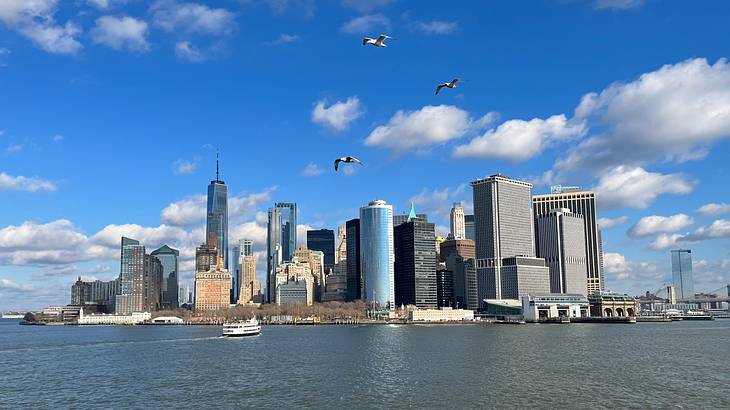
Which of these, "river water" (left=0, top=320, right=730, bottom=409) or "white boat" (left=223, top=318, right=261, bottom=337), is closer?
"river water" (left=0, top=320, right=730, bottom=409)

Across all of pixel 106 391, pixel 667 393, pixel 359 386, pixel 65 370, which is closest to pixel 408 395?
pixel 359 386

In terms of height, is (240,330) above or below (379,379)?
above

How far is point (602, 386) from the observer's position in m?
64.4

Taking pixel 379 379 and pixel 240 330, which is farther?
pixel 240 330

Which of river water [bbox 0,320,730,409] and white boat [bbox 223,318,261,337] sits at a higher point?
white boat [bbox 223,318,261,337]

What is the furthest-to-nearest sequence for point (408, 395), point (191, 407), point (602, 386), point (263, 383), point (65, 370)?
1. point (65, 370)
2. point (263, 383)
3. point (602, 386)
4. point (408, 395)
5. point (191, 407)

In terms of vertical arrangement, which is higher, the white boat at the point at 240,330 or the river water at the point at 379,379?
the white boat at the point at 240,330

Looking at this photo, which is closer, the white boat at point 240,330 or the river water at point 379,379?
the river water at point 379,379

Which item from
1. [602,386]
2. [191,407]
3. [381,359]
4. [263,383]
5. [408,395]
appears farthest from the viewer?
[381,359]

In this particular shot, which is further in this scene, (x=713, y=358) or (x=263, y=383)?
(x=713, y=358)

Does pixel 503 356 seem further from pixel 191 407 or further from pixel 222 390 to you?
pixel 191 407

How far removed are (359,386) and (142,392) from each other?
20.0 m

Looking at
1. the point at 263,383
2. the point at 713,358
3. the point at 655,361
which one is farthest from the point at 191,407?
the point at 713,358

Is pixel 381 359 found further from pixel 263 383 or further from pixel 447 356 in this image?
pixel 263 383
